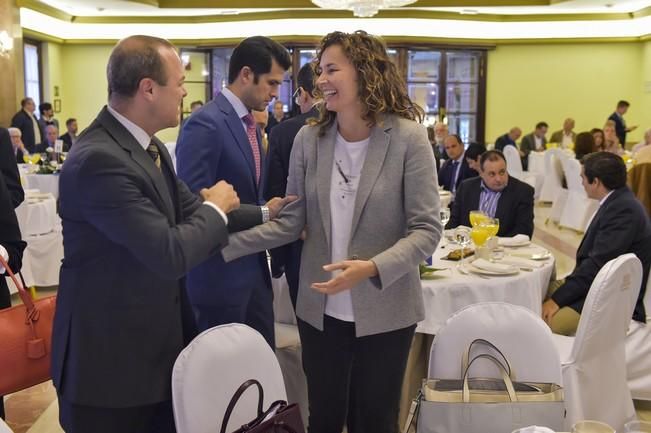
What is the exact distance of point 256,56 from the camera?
2.52 meters

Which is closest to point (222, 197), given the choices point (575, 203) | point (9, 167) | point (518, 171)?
point (9, 167)

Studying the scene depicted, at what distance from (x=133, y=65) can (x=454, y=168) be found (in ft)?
16.4

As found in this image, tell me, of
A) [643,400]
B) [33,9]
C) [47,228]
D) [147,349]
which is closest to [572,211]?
[643,400]

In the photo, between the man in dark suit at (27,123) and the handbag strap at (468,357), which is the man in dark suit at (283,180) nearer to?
the handbag strap at (468,357)

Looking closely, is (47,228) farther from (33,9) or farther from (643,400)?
(33,9)

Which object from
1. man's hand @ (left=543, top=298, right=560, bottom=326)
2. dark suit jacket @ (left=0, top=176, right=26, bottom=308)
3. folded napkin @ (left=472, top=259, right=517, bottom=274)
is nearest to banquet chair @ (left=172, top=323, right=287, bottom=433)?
dark suit jacket @ (left=0, top=176, right=26, bottom=308)

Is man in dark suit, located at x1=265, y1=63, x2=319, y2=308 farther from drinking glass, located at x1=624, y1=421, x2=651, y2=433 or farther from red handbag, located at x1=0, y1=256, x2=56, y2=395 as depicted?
drinking glass, located at x1=624, y1=421, x2=651, y2=433

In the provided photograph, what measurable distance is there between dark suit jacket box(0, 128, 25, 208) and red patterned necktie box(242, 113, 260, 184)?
94cm

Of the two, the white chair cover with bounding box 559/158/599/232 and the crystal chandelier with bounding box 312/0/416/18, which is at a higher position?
the crystal chandelier with bounding box 312/0/416/18

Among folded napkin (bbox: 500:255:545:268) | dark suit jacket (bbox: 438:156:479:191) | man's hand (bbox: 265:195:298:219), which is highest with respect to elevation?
man's hand (bbox: 265:195:298:219)

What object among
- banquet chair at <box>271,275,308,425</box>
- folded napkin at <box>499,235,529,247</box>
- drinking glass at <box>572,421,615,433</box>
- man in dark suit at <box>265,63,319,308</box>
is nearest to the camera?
drinking glass at <box>572,421,615,433</box>

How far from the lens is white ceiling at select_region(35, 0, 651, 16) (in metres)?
12.2

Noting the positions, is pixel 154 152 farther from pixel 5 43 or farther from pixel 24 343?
pixel 5 43

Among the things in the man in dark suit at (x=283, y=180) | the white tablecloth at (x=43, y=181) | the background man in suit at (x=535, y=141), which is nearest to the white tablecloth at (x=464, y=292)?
the man in dark suit at (x=283, y=180)
